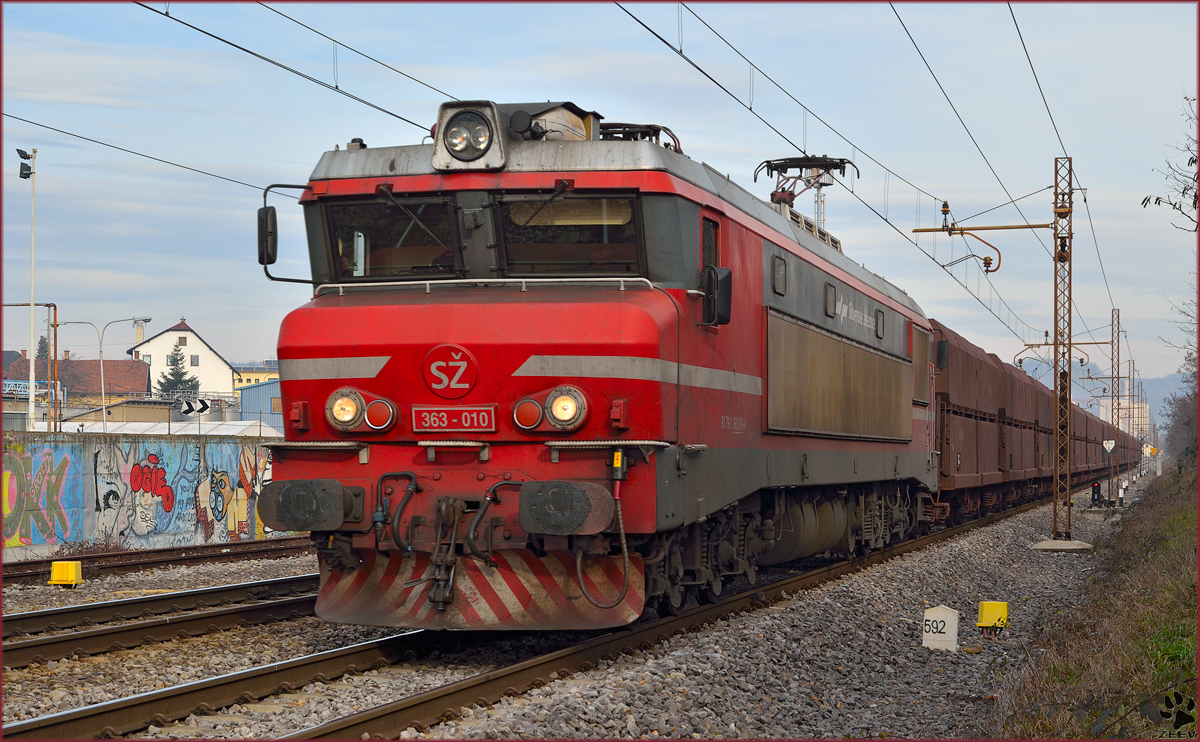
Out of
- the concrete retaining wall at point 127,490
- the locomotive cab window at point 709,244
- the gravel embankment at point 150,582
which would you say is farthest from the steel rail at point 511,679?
the concrete retaining wall at point 127,490

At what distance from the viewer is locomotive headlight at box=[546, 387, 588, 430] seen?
335 inches

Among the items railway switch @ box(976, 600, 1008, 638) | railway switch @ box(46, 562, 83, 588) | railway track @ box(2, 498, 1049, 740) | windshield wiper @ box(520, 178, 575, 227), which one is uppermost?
windshield wiper @ box(520, 178, 575, 227)

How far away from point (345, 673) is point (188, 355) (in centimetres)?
10486

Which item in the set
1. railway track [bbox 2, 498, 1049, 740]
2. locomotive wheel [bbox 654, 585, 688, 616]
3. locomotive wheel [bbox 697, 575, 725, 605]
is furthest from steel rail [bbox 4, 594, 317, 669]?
locomotive wheel [bbox 697, 575, 725, 605]

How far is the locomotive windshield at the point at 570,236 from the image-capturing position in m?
9.23

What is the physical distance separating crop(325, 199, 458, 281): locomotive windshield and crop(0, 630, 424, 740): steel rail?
3.01 metres

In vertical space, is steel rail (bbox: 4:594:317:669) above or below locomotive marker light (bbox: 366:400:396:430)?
below

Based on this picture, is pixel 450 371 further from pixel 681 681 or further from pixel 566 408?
pixel 681 681

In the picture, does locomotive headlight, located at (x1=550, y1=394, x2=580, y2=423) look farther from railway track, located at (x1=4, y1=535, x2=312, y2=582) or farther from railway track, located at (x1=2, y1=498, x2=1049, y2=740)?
railway track, located at (x1=4, y1=535, x2=312, y2=582)

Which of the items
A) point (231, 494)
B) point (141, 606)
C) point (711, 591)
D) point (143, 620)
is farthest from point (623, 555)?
point (231, 494)

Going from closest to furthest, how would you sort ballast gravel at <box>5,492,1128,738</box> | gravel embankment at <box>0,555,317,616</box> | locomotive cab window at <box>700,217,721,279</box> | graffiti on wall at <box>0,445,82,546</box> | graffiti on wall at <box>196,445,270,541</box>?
ballast gravel at <box>5,492,1128,738</box> < locomotive cab window at <box>700,217,721,279</box> < gravel embankment at <box>0,555,317,616</box> < graffiti on wall at <box>0,445,82,546</box> < graffiti on wall at <box>196,445,270,541</box>

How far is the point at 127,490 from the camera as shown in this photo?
73.6 ft

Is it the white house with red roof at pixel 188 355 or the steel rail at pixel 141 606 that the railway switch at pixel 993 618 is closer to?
the steel rail at pixel 141 606

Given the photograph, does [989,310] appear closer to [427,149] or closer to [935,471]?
[935,471]
